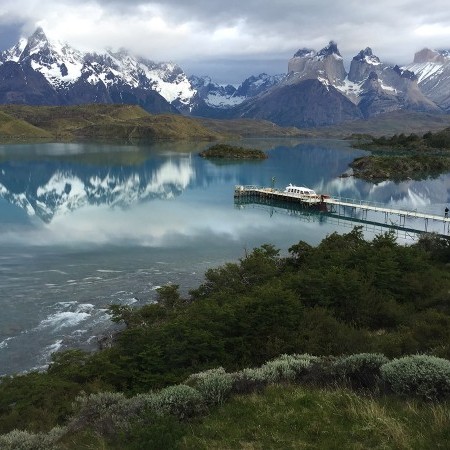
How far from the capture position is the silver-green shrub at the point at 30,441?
10.6m

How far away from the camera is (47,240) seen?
50062mm

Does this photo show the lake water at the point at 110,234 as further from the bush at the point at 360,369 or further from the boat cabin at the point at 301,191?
the bush at the point at 360,369

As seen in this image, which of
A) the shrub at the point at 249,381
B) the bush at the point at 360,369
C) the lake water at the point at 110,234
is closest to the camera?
the shrub at the point at 249,381

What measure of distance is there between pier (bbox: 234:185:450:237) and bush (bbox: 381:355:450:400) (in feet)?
156

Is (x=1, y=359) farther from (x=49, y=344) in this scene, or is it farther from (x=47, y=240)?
(x=47, y=240)

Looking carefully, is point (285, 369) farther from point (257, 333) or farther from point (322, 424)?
point (257, 333)

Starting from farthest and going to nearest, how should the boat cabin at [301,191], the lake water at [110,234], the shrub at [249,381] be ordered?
the boat cabin at [301,191]
the lake water at [110,234]
the shrub at [249,381]

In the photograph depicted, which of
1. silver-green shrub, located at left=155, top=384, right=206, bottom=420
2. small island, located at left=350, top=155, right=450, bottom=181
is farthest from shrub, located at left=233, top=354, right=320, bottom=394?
small island, located at left=350, top=155, right=450, bottom=181

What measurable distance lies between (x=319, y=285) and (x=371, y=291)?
9.30 feet

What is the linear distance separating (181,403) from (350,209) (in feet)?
239

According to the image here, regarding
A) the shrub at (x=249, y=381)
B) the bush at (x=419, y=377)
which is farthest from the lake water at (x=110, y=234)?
the bush at (x=419, y=377)

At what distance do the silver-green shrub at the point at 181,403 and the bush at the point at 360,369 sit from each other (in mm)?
3722

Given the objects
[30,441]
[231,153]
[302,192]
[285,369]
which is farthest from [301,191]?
[231,153]

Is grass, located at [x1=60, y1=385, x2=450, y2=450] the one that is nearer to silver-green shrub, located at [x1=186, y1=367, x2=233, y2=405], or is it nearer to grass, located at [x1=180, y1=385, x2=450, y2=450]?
grass, located at [x1=180, y1=385, x2=450, y2=450]
